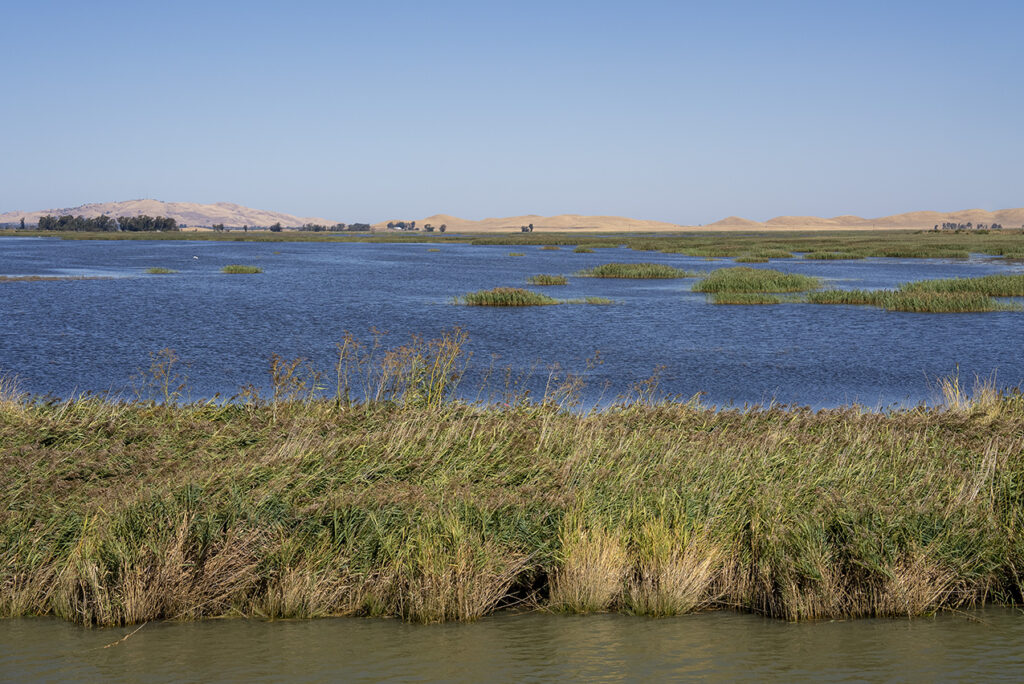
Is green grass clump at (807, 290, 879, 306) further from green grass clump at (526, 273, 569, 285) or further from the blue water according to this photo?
green grass clump at (526, 273, 569, 285)

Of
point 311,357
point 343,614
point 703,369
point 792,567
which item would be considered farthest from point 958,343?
point 343,614

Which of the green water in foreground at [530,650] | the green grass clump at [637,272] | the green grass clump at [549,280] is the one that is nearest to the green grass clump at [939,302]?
the green grass clump at [549,280]

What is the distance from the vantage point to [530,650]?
30.2 ft

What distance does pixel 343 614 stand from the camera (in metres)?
9.89

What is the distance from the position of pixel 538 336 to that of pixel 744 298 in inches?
788

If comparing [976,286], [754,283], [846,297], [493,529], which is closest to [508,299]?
[754,283]

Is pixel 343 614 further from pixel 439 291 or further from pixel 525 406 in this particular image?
pixel 439 291

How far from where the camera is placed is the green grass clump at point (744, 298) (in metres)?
51.2

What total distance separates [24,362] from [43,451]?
57.2 feet

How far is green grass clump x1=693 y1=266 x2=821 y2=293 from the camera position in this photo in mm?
55875

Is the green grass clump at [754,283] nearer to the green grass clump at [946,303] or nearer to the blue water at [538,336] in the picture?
the blue water at [538,336]

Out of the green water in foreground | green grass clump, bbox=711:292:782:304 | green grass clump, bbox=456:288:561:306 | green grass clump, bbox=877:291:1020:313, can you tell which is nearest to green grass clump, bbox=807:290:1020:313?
green grass clump, bbox=877:291:1020:313

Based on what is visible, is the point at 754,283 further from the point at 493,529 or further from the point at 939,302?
the point at 493,529

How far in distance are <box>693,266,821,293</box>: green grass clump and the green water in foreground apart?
4695cm
